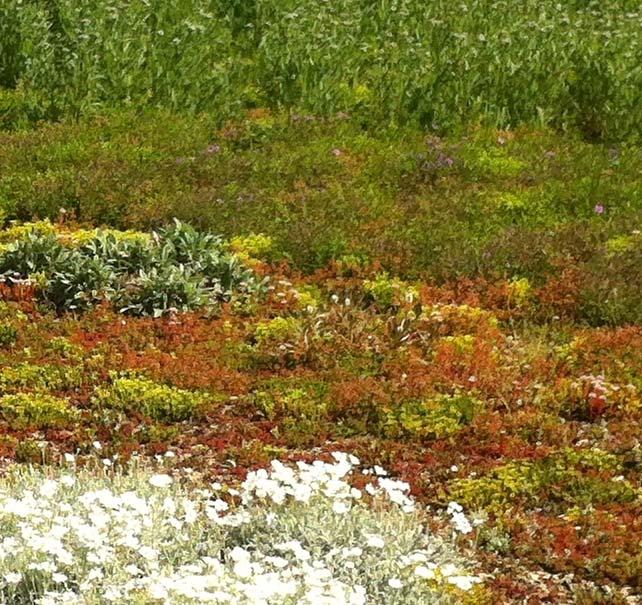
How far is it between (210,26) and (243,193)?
6315 millimetres

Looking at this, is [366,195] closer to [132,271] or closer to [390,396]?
[132,271]

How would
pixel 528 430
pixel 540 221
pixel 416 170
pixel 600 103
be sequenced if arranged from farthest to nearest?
pixel 600 103
pixel 416 170
pixel 540 221
pixel 528 430

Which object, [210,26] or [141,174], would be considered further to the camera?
[210,26]

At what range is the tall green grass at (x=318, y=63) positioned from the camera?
17406mm

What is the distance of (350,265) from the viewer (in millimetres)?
Result: 12578

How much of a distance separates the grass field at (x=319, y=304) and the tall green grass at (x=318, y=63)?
6 centimetres

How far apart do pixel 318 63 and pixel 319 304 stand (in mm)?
7517

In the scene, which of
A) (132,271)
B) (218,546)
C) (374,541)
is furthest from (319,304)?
(374,541)

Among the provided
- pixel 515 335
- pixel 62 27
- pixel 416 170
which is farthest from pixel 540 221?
pixel 62 27

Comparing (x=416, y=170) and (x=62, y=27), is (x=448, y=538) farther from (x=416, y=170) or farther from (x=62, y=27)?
(x=62, y=27)

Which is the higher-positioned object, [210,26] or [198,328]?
[210,26]

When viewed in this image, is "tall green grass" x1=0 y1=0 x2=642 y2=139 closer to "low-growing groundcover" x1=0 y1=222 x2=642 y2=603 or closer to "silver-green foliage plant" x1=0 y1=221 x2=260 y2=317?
"silver-green foliage plant" x1=0 y1=221 x2=260 y2=317

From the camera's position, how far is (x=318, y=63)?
720 inches

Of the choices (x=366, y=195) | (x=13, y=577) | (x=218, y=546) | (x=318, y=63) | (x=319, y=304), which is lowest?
(x=319, y=304)
